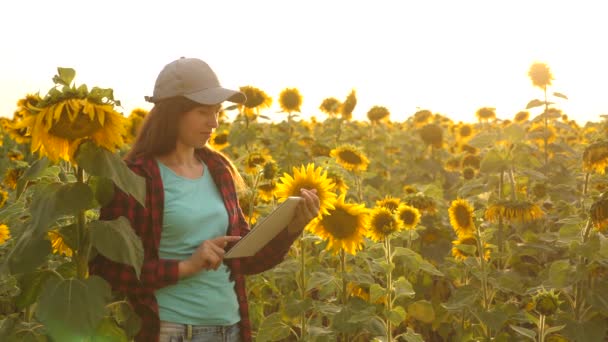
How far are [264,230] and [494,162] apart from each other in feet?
7.36

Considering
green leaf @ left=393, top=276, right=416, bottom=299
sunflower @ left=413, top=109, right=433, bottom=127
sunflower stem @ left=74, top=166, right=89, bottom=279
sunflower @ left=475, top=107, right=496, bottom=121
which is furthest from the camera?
sunflower @ left=475, top=107, right=496, bottom=121

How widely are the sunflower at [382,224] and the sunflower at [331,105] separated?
4.71m

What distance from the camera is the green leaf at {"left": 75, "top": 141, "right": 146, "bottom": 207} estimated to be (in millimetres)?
1812

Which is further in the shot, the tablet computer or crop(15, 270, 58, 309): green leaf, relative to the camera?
the tablet computer

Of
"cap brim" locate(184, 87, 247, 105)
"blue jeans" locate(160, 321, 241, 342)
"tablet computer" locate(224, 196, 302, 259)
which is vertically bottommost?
"blue jeans" locate(160, 321, 241, 342)

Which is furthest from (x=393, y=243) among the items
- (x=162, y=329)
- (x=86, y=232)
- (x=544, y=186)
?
(x=86, y=232)

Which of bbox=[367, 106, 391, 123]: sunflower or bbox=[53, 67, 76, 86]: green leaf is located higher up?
bbox=[53, 67, 76, 86]: green leaf

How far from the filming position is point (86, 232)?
1.96 meters

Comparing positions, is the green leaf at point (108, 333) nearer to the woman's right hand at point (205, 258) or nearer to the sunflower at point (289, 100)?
the woman's right hand at point (205, 258)

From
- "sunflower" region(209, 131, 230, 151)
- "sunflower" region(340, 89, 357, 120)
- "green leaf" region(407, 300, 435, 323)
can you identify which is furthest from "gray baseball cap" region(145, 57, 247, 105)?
"sunflower" region(340, 89, 357, 120)

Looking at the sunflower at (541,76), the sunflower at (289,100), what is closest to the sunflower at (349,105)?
the sunflower at (289,100)

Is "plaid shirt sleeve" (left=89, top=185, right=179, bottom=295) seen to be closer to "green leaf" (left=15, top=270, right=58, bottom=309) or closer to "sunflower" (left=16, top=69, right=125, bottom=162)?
"green leaf" (left=15, top=270, right=58, bottom=309)

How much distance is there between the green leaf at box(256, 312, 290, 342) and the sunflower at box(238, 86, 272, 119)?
3123 millimetres

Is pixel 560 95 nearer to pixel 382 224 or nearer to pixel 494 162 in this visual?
pixel 494 162
